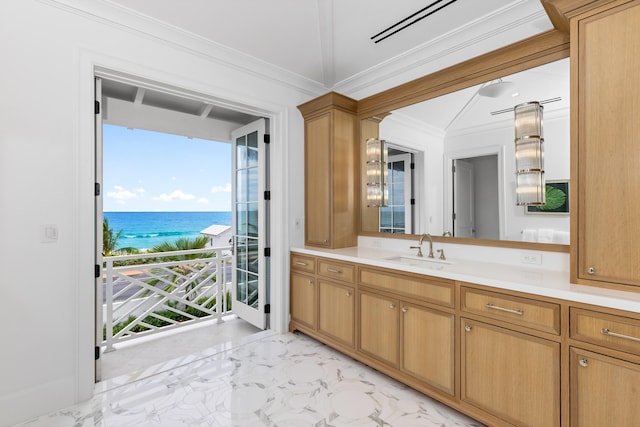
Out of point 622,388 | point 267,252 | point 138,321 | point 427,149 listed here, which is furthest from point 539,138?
point 138,321

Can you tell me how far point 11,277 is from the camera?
1.78m

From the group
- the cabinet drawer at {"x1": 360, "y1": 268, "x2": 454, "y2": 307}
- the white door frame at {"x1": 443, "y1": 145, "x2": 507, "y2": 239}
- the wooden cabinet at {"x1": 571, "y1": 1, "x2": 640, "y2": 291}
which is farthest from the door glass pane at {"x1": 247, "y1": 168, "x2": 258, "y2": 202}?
the wooden cabinet at {"x1": 571, "y1": 1, "x2": 640, "y2": 291}

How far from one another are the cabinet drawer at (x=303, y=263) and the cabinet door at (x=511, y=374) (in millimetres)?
1459

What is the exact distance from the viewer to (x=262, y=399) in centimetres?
205

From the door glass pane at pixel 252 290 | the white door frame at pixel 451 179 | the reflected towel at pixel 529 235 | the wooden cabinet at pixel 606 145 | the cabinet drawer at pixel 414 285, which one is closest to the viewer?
the wooden cabinet at pixel 606 145

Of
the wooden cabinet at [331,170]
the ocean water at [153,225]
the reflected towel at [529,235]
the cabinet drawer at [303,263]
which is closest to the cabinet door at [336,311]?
the cabinet drawer at [303,263]

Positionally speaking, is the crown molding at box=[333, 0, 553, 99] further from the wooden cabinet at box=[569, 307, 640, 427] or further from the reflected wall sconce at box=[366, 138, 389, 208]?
the wooden cabinet at box=[569, 307, 640, 427]

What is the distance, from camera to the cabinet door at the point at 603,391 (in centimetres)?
124

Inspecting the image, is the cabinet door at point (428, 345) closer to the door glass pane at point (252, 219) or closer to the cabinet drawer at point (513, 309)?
the cabinet drawer at point (513, 309)

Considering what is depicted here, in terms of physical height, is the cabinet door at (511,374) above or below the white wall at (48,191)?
below

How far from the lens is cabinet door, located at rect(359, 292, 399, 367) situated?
2178 millimetres

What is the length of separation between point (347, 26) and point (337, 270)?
1.99 m

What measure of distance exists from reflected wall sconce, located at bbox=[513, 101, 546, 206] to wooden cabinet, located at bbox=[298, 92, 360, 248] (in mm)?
1479

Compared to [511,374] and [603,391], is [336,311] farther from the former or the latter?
[603,391]
